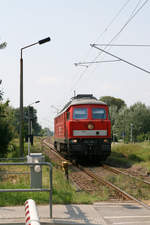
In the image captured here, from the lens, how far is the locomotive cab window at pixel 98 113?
2103 centimetres

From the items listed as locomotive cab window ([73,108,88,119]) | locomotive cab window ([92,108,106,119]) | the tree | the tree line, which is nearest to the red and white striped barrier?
locomotive cab window ([73,108,88,119])

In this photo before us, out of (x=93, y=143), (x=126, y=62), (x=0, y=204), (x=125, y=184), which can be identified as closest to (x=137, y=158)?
(x=93, y=143)

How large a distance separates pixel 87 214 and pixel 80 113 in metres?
13.7

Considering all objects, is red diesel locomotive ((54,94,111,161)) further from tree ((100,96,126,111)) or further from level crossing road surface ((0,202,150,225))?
tree ((100,96,126,111))

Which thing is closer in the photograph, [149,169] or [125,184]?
[125,184]

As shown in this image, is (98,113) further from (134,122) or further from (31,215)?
(134,122)

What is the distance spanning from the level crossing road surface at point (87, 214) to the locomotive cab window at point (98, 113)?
1238 centimetres

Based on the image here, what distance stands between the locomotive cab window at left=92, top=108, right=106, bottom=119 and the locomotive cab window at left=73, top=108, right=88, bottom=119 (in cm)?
47

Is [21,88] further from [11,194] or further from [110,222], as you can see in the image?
[110,222]

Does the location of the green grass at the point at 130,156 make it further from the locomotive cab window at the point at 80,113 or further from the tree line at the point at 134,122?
the tree line at the point at 134,122

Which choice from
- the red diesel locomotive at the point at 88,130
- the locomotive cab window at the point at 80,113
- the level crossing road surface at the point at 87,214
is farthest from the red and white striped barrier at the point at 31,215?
the locomotive cab window at the point at 80,113

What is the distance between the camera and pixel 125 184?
13.1 meters

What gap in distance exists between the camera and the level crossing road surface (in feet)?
22.5

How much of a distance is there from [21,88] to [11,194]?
495 inches
